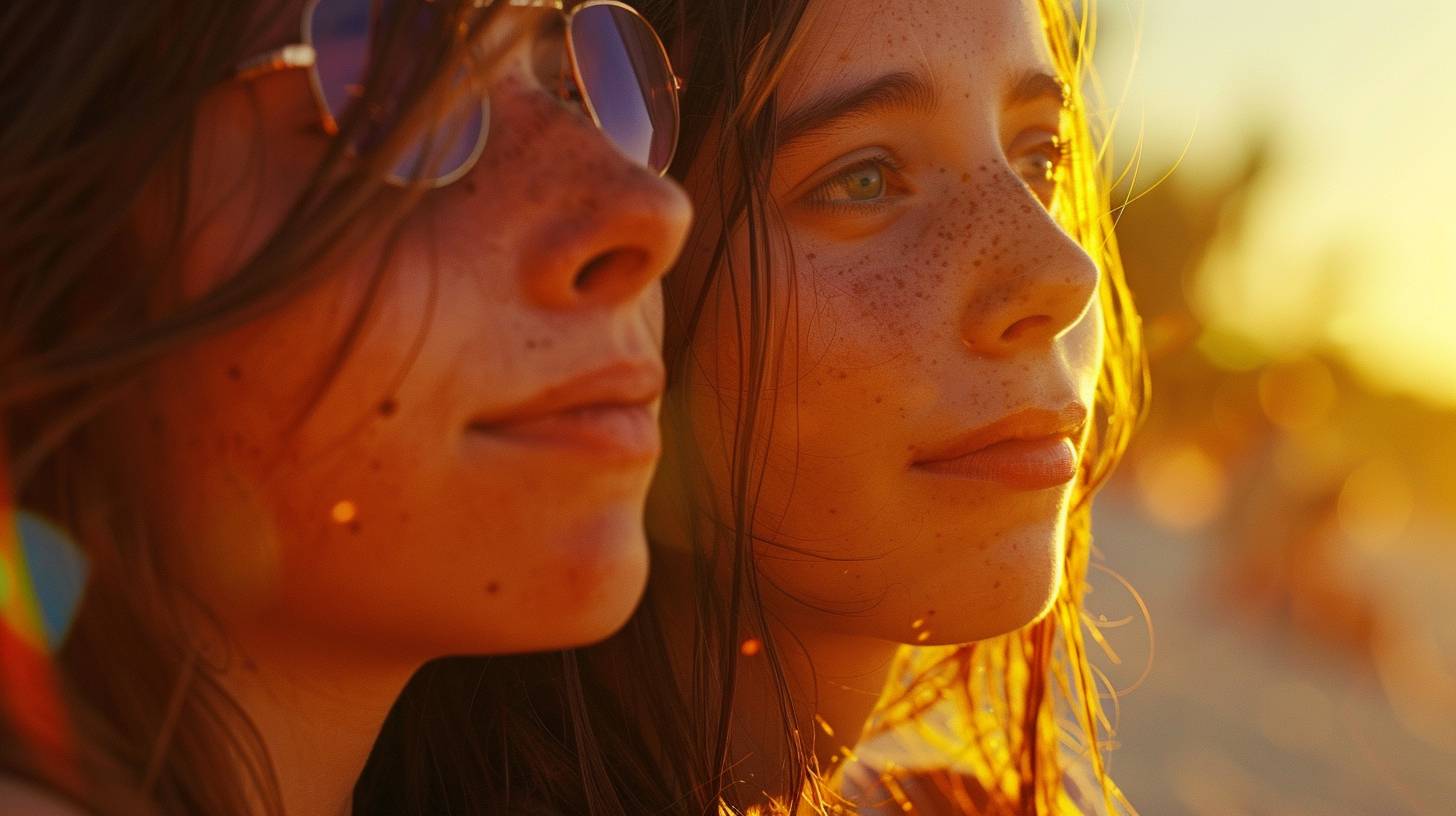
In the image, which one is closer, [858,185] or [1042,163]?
[858,185]

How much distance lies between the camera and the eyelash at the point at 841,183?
2162 mm

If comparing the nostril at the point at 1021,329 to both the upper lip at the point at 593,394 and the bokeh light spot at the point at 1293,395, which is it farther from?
the bokeh light spot at the point at 1293,395

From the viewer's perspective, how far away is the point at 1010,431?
6.97 feet

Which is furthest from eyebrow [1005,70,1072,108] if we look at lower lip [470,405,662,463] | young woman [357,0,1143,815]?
lower lip [470,405,662,463]

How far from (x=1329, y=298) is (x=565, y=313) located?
76.3 ft

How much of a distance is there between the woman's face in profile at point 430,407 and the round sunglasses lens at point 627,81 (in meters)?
0.18

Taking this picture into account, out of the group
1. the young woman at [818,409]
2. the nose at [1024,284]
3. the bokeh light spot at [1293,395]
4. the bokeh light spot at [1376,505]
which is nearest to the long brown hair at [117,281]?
the young woman at [818,409]

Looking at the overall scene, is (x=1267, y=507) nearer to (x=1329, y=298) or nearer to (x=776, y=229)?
(x=1329, y=298)

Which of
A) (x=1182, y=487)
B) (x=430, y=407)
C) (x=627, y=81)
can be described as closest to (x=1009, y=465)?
(x=627, y=81)

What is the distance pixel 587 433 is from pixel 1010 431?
0.93 m

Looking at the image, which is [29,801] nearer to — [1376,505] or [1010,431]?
[1010,431]

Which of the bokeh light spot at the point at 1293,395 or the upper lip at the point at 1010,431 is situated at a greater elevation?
the upper lip at the point at 1010,431

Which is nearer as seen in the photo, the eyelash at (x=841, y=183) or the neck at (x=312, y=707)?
the neck at (x=312, y=707)

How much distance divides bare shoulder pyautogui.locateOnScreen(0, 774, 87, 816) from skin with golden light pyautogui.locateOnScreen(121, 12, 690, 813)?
246mm
